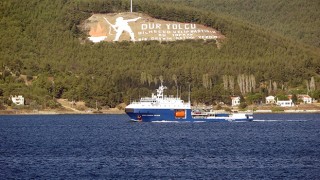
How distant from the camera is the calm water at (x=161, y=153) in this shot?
222 feet

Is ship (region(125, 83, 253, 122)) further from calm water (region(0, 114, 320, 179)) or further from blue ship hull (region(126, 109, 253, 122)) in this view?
calm water (region(0, 114, 320, 179))

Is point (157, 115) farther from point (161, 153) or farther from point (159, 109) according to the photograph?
point (161, 153)

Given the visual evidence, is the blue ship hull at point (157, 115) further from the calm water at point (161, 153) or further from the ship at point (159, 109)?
the calm water at point (161, 153)

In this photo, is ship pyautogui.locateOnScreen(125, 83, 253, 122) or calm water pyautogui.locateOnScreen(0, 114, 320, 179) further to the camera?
ship pyautogui.locateOnScreen(125, 83, 253, 122)

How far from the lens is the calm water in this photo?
6769 cm

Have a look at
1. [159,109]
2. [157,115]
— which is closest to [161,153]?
[159,109]

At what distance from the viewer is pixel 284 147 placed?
90.4 m

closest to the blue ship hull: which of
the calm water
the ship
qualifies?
the ship

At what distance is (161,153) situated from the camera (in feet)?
273

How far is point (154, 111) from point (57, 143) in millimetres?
42872

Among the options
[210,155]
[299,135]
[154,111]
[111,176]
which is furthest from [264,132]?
[111,176]

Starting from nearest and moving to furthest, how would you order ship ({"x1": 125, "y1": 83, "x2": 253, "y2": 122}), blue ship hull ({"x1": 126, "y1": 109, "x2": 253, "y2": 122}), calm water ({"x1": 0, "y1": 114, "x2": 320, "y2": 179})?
calm water ({"x1": 0, "y1": 114, "x2": 320, "y2": 179}), ship ({"x1": 125, "y1": 83, "x2": 253, "y2": 122}), blue ship hull ({"x1": 126, "y1": 109, "x2": 253, "y2": 122})

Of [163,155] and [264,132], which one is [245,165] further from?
[264,132]

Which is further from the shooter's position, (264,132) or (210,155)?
(264,132)
